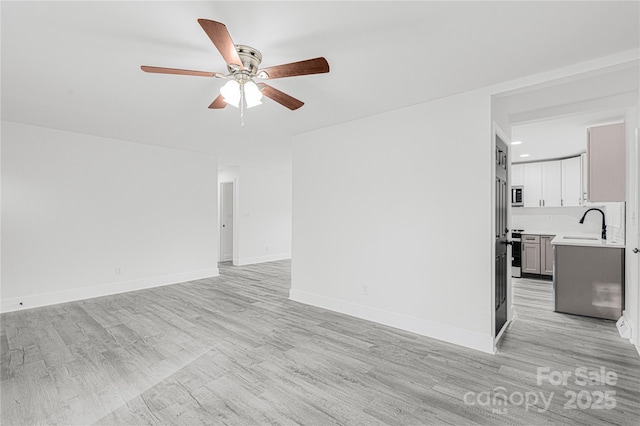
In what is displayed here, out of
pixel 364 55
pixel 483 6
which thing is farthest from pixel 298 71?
pixel 483 6

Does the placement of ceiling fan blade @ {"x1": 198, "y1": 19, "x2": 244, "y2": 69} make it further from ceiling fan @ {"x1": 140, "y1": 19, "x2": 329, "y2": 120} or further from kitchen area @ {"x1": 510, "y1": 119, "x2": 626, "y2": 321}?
kitchen area @ {"x1": 510, "y1": 119, "x2": 626, "y2": 321}

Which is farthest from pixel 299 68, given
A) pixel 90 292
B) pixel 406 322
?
pixel 90 292

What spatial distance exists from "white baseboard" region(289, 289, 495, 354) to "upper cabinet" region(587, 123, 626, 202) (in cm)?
229

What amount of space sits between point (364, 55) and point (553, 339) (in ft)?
10.9

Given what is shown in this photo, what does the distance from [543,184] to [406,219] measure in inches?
189

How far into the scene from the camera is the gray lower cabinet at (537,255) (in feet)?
18.8

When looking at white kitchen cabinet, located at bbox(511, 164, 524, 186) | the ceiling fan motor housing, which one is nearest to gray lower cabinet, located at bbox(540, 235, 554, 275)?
white kitchen cabinet, located at bbox(511, 164, 524, 186)

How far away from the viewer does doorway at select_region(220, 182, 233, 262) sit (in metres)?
8.14

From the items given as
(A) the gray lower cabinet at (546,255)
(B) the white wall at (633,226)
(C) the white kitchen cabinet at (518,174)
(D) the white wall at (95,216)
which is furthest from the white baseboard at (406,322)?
(C) the white kitchen cabinet at (518,174)

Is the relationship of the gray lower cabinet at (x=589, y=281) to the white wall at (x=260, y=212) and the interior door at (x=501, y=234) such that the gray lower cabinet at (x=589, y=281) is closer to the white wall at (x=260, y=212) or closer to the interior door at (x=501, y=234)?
the interior door at (x=501, y=234)

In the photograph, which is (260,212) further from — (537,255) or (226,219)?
(537,255)

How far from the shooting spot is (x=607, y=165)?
3492 mm

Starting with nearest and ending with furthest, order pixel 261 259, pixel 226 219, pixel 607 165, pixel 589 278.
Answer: pixel 607 165 → pixel 589 278 → pixel 261 259 → pixel 226 219

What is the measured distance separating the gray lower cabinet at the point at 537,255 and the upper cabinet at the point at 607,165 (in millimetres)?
2579
